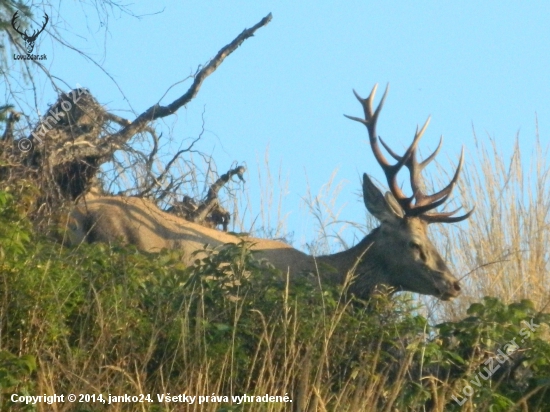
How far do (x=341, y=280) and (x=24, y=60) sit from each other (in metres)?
4.45

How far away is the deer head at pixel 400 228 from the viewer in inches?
409

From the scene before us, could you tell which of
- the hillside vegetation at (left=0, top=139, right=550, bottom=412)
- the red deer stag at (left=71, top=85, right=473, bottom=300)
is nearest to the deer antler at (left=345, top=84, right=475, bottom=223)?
the red deer stag at (left=71, top=85, right=473, bottom=300)

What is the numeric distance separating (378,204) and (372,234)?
31cm

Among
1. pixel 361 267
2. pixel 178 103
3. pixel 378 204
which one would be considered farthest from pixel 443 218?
pixel 178 103

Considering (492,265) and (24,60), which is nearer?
(24,60)

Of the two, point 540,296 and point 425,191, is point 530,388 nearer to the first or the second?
point 540,296

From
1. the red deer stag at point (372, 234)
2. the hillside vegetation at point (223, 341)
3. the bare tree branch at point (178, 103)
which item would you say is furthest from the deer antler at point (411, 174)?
the hillside vegetation at point (223, 341)

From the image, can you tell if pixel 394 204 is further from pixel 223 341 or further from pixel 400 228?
pixel 223 341

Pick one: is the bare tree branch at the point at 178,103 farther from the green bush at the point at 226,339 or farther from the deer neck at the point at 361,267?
the deer neck at the point at 361,267

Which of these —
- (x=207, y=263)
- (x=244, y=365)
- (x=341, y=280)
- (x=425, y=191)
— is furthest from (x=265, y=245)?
(x=244, y=365)

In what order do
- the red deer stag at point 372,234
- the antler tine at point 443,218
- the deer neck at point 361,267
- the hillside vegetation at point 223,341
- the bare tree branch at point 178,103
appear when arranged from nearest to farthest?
the hillside vegetation at point 223,341, the bare tree branch at point 178,103, the red deer stag at point 372,234, the antler tine at point 443,218, the deer neck at point 361,267

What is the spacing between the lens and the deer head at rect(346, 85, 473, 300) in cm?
1039

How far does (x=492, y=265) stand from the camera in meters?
9.70

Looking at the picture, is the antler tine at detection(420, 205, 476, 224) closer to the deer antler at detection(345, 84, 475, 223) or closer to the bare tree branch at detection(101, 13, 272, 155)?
the deer antler at detection(345, 84, 475, 223)
